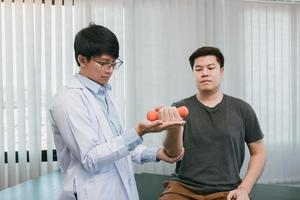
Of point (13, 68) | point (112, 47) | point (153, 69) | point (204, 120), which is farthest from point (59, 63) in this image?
point (112, 47)

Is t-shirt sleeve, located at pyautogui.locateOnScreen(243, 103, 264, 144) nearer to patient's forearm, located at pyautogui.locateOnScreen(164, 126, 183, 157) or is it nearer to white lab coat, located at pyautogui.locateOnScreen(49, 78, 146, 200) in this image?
patient's forearm, located at pyautogui.locateOnScreen(164, 126, 183, 157)

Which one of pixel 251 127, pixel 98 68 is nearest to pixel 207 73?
pixel 251 127

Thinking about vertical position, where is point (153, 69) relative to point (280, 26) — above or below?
below

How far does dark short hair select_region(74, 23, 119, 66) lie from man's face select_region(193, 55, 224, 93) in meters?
0.65

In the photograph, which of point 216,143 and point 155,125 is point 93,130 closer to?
point 155,125

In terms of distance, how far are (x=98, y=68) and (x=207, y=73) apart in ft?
2.28

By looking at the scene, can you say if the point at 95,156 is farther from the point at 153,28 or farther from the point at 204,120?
the point at 153,28

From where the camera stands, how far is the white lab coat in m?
1.21

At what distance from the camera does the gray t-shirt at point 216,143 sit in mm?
1758

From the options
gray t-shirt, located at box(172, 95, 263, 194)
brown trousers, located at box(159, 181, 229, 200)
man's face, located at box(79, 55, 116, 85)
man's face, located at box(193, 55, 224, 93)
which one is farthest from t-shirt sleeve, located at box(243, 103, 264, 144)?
man's face, located at box(79, 55, 116, 85)

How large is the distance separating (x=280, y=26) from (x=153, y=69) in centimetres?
148

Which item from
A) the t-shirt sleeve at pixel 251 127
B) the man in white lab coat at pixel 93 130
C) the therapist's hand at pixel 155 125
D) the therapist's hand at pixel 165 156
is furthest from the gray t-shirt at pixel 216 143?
the therapist's hand at pixel 155 125

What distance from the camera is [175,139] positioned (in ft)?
4.59

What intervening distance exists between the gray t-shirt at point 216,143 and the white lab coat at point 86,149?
49 centimetres
